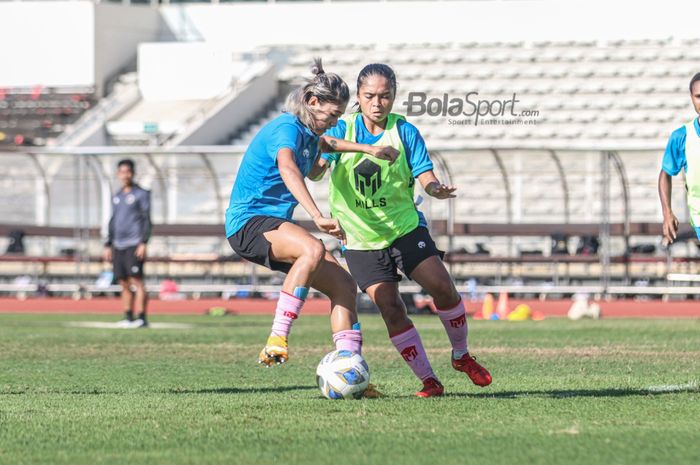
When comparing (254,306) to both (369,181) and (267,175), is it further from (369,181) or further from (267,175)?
(267,175)

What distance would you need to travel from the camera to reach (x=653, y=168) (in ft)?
74.0

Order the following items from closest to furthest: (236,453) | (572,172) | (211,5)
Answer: (236,453)
(572,172)
(211,5)

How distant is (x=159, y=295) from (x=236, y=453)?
19.0 meters

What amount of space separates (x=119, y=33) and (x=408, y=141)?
32.3m

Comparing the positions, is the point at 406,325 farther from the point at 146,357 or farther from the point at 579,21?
the point at 579,21

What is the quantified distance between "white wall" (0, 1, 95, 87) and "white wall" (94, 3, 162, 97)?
0.85 ft

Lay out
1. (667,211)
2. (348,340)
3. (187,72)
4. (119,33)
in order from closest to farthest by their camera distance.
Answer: (348,340), (667,211), (187,72), (119,33)

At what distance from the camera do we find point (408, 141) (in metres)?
8.17

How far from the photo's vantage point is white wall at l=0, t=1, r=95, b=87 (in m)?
38.4

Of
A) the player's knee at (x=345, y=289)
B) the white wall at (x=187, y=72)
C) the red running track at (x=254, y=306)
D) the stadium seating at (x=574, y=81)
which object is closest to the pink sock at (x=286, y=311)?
the player's knee at (x=345, y=289)

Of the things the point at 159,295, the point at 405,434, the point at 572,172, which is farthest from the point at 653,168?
the point at 405,434

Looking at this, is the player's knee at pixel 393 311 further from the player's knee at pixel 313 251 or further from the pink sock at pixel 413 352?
the player's knee at pixel 313 251

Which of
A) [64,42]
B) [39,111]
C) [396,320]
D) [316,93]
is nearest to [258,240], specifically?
[316,93]

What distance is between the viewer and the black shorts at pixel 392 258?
26.7 feet
